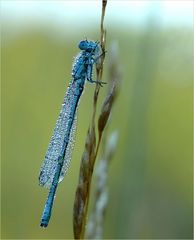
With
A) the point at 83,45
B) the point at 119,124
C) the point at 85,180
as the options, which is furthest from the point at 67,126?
the point at 119,124

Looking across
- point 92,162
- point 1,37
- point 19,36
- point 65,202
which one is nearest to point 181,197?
→ point 65,202

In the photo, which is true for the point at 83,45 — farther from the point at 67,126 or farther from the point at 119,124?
the point at 119,124

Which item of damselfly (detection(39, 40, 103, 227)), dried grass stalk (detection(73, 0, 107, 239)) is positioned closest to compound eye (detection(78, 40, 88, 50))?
damselfly (detection(39, 40, 103, 227))

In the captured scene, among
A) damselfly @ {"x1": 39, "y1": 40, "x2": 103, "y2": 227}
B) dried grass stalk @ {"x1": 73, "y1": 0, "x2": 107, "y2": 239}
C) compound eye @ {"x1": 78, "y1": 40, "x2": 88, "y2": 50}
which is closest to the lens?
dried grass stalk @ {"x1": 73, "y1": 0, "x2": 107, "y2": 239}

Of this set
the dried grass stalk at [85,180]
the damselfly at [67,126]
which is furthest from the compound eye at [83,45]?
the dried grass stalk at [85,180]

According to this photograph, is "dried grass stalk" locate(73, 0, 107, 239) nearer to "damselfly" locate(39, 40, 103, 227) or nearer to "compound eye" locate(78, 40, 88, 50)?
"damselfly" locate(39, 40, 103, 227)

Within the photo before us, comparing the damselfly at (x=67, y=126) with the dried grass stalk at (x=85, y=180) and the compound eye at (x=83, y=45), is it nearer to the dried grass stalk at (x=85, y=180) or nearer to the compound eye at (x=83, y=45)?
the compound eye at (x=83, y=45)

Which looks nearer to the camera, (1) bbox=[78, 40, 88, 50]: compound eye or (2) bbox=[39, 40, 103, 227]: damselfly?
(2) bbox=[39, 40, 103, 227]: damselfly
